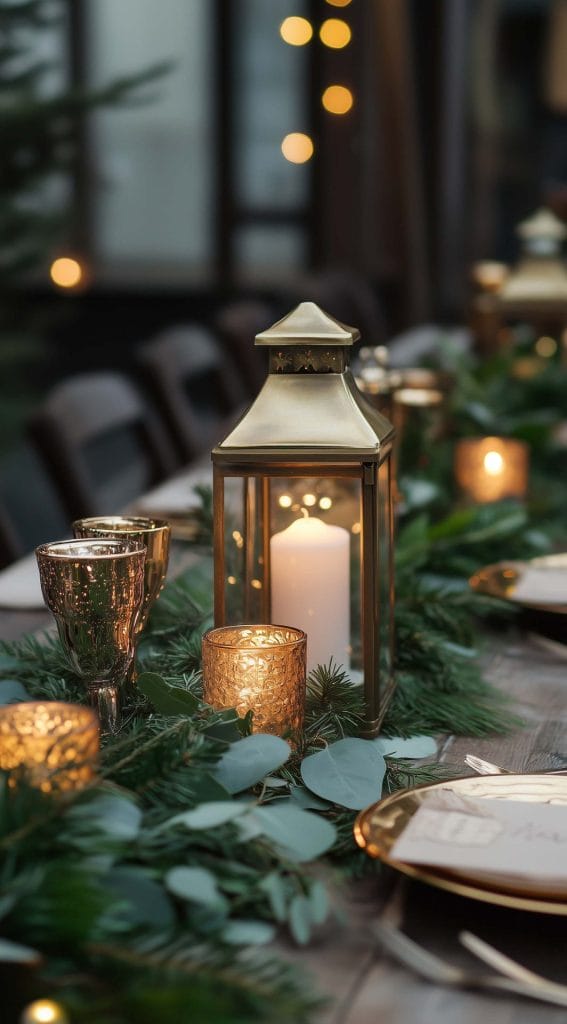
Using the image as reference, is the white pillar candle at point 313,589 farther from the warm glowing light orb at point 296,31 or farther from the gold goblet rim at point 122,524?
the warm glowing light orb at point 296,31

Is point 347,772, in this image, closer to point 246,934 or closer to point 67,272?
point 246,934

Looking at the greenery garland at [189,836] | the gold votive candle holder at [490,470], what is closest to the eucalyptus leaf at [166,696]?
the greenery garland at [189,836]

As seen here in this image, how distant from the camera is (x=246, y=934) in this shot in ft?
1.92

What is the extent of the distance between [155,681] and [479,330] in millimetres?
2470

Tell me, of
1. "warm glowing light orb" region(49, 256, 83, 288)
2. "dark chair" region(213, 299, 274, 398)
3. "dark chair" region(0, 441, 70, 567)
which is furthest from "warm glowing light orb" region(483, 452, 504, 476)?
"warm glowing light orb" region(49, 256, 83, 288)

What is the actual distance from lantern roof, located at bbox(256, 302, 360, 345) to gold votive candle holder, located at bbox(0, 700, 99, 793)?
1.13 feet

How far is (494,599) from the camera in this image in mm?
1192

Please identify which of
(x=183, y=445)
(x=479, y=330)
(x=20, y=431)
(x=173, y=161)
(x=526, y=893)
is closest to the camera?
(x=526, y=893)

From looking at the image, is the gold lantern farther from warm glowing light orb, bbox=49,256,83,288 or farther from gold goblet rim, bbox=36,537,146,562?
warm glowing light orb, bbox=49,256,83,288

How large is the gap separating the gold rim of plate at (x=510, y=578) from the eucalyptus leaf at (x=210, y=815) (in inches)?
22.3

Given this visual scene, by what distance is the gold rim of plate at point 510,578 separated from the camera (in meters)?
1.17

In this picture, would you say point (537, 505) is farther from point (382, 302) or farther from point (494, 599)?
point (382, 302)

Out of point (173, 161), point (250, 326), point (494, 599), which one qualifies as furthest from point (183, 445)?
point (173, 161)

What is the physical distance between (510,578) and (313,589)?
379 mm
